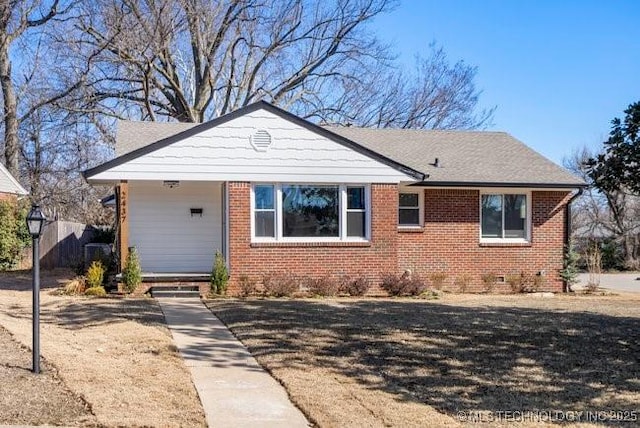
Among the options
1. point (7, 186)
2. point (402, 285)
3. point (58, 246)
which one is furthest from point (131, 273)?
point (7, 186)

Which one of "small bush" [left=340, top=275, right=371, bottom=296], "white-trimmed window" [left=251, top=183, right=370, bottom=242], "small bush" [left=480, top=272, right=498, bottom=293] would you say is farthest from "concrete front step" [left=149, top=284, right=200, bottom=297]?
"small bush" [left=480, top=272, right=498, bottom=293]

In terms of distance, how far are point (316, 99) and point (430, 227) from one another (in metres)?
18.4

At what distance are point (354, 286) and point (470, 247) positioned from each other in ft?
13.4

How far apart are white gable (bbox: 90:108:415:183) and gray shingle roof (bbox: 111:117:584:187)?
155cm

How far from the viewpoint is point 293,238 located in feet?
54.3

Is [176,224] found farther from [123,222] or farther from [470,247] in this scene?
[470,247]

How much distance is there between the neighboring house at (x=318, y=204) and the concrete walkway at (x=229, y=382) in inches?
214

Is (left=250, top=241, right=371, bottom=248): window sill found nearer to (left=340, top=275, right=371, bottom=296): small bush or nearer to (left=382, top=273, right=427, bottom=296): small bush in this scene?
(left=340, top=275, right=371, bottom=296): small bush

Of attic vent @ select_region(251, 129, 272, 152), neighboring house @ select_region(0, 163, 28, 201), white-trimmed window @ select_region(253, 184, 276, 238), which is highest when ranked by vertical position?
attic vent @ select_region(251, 129, 272, 152)

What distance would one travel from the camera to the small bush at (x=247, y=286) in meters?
16.0

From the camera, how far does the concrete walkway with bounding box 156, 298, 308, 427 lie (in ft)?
19.4

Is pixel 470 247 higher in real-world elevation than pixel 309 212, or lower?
lower

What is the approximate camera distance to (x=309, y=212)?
1667 centimetres

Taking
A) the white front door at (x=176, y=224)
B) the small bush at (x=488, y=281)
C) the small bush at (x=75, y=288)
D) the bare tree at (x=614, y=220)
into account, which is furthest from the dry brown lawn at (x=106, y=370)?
the bare tree at (x=614, y=220)
